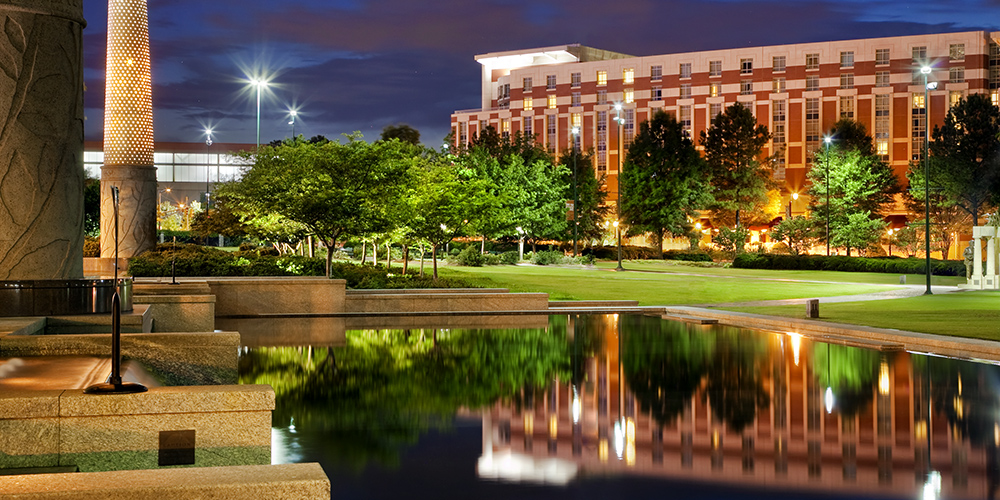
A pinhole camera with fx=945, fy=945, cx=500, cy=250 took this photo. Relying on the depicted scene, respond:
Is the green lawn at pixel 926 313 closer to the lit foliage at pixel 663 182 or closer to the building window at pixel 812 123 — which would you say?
the lit foliage at pixel 663 182

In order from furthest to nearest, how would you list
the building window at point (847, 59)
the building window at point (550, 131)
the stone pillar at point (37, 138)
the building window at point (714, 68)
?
the building window at point (550, 131) < the building window at point (714, 68) < the building window at point (847, 59) < the stone pillar at point (37, 138)

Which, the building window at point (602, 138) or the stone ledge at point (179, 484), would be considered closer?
the stone ledge at point (179, 484)

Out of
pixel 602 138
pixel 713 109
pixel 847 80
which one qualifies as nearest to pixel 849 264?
pixel 847 80

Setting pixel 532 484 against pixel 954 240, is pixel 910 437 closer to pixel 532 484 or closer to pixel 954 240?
pixel 532 484

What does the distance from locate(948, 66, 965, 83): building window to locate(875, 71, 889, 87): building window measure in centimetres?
586

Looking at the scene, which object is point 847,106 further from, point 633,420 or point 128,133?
point 633,420

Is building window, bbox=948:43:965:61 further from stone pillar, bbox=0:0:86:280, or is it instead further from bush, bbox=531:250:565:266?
stone pillar, bbox=0:0:86:280

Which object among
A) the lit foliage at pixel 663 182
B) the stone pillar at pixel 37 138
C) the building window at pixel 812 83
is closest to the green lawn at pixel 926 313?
the stone pillar at pixel 37 138

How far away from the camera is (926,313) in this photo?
90.8 ft

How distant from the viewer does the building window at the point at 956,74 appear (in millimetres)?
91375

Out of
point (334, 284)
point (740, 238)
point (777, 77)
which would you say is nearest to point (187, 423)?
point (334, 284)

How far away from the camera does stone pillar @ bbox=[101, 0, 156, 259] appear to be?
110 feet

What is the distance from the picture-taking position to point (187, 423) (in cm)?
736

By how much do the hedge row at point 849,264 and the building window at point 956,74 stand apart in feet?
136
